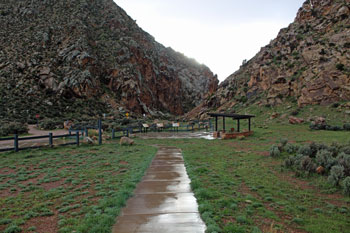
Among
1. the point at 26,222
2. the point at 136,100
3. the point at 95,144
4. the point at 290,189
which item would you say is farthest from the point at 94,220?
the point at 136,100

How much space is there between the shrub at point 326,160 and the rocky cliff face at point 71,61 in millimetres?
42000

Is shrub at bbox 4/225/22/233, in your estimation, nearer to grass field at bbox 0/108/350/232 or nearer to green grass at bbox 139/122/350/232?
grass field at bbox 0/108/350/232

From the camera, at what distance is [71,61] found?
5266 cm

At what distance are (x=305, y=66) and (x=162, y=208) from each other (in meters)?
41.2

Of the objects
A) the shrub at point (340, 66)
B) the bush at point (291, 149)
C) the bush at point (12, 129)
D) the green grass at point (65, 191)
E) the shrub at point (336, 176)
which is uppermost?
the shrub at point (340, 66)

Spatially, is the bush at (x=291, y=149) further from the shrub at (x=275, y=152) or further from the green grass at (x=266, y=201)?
the green grass at (x=266, y=201)


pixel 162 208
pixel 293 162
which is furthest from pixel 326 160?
pixel 162 208

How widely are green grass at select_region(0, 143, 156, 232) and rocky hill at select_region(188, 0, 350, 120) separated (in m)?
30.5

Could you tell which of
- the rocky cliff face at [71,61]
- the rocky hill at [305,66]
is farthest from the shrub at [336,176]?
the rocky cliff face at [71,61]

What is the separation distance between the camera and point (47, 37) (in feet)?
179

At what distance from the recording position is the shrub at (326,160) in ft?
29.8

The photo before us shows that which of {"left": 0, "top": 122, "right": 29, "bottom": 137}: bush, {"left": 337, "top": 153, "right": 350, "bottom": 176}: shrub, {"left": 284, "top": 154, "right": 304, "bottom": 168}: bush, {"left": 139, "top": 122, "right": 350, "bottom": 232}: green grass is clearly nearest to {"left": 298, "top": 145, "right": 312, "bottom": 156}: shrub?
{"left": 284, "top": 154, "right": 304, "bottom": 168}: bush

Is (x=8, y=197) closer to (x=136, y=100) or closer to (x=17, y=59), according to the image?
(x=17, y=59)

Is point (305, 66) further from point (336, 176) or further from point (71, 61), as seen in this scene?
point (71, 61)
